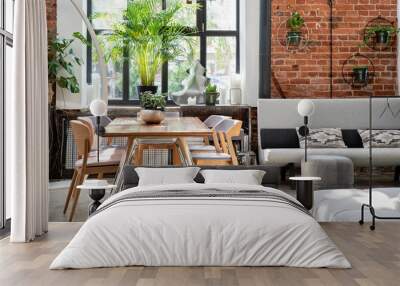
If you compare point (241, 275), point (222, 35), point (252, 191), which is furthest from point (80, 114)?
point (241, 275)

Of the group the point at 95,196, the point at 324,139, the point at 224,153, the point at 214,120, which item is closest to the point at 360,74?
the point at 324,139

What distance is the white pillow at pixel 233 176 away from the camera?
5.94 meters

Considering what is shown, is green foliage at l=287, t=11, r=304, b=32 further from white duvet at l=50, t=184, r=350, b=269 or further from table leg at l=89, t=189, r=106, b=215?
white duvet at l=50, t=184, r=350, b=269

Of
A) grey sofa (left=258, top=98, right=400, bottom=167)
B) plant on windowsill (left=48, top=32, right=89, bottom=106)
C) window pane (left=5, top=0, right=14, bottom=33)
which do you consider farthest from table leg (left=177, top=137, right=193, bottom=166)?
plant on windowsill (left=48, top=32, right=89, bottom=106)

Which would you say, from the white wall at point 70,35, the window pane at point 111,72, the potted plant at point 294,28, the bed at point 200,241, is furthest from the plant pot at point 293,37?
the bed at point 200,241

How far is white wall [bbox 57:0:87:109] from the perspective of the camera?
10.0 m

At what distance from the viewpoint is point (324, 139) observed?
30.0ft

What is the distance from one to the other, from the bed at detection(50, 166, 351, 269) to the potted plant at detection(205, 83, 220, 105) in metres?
5.90

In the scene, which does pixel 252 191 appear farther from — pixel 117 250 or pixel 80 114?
pixel 80 114

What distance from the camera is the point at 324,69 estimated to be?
1000 cm

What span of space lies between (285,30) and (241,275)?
6.48 metres

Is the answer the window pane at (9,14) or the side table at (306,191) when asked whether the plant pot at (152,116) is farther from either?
the side table at (306,191)

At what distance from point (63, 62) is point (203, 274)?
20.9 feet

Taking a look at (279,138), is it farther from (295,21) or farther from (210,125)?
(295,21)
